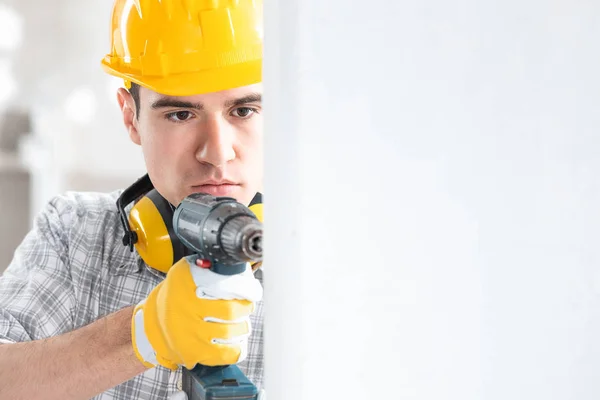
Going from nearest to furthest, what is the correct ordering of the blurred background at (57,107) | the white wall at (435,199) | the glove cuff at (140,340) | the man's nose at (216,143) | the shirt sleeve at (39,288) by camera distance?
1. the white wall at (435,199)
2. the glove cuff at (140,340)
3. the man's nose at (216,143)
4. the shirt sleeve at (39,288)
5. the blurred background at (57,107)

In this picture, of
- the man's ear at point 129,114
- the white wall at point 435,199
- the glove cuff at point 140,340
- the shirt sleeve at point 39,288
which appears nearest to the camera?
the white wall at point 435,199

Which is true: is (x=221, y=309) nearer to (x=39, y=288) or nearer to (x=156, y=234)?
(x=156, y=234)

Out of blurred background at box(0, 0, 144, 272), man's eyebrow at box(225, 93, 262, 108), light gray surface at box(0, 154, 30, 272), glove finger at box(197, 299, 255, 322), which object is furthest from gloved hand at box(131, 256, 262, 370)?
light gray surface at box(0, 154, 30, 272)

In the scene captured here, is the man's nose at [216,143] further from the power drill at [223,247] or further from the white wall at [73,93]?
the white wall at [73,93]

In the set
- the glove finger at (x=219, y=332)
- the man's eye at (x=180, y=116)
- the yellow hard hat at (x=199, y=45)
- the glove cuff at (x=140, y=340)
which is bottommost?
the glove cuff at (x=140, y=340)

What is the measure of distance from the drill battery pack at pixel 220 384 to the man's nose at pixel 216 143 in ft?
1.49

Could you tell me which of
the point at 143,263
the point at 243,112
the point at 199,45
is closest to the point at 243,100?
the point at 243,112

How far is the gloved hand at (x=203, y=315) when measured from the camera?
3.09 ft

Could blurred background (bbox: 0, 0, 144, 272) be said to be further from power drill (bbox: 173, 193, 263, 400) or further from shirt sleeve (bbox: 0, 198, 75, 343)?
power drill (bbox: 173, 193, 263, 400)

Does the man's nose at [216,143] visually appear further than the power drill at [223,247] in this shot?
Yes

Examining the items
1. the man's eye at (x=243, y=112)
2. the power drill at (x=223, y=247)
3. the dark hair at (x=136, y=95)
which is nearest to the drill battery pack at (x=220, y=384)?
the power drill at (x=223, y=247)

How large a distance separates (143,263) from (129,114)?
0.37 meters

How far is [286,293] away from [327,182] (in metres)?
0.10

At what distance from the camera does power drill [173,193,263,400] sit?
0.89 m
